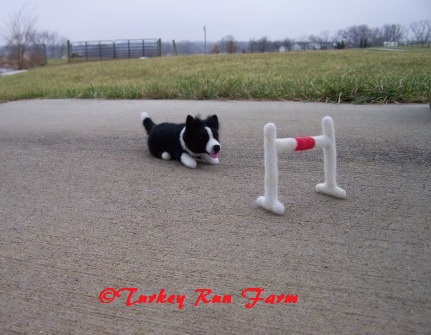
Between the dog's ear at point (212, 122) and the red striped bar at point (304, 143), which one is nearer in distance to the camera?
the red striped bar at point (304, 143)

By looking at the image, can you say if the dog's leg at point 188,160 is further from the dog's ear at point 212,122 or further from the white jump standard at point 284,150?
the white jump standard at point 284,150

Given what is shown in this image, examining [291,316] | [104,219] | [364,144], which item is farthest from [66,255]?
[364,144]

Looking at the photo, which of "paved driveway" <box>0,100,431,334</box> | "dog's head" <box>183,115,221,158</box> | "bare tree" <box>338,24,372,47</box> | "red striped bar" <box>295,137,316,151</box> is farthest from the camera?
"bare tree" <box>338,24,372,47</box>

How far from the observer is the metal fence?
36.3 metres

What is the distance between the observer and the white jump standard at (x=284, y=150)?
7.92 feet

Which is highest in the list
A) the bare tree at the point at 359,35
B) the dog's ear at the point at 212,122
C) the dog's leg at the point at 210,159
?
the bare tree at the point at 359,35

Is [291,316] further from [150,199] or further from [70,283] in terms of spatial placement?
[150,199]

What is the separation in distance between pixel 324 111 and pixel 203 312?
4.71m

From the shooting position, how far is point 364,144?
12.9 ft

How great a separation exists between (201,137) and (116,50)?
119 ft

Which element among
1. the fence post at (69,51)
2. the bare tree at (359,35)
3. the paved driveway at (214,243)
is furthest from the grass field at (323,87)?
the fence post at (69,51)
